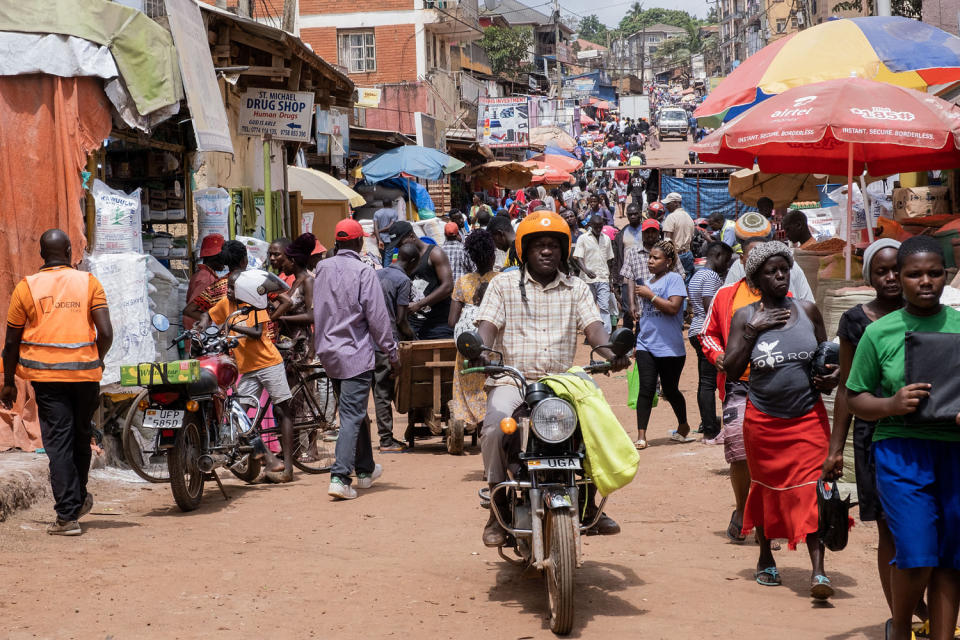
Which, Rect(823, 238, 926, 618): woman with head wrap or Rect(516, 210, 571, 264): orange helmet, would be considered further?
Rect(516, 210, 571, 264): orange helmet

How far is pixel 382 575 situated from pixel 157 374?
246 centimetres

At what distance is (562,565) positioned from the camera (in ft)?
15.8

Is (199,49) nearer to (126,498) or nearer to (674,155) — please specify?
(126,498)

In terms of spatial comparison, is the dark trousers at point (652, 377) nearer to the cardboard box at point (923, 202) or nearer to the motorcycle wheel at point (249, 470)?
the cardboard box at point (923, 202)

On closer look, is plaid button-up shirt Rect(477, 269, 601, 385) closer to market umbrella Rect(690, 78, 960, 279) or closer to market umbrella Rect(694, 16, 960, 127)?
market umbrella Rect(690, 78, 960, 279)

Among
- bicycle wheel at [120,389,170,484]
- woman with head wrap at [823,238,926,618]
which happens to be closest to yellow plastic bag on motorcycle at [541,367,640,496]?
woman with head wrap at [823,238,926,618]

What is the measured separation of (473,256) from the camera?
31.4 ft

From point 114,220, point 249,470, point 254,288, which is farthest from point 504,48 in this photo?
point 249,470

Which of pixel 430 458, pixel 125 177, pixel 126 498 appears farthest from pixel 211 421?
pixel 125 177

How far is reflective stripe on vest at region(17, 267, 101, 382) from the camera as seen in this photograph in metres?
6.96

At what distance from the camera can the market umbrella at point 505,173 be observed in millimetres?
34719

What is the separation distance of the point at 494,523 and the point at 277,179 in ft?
41.4

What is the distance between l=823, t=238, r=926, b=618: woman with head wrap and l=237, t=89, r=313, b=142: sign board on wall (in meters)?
9.90

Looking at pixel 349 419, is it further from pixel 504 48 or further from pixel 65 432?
pixel 504 48
